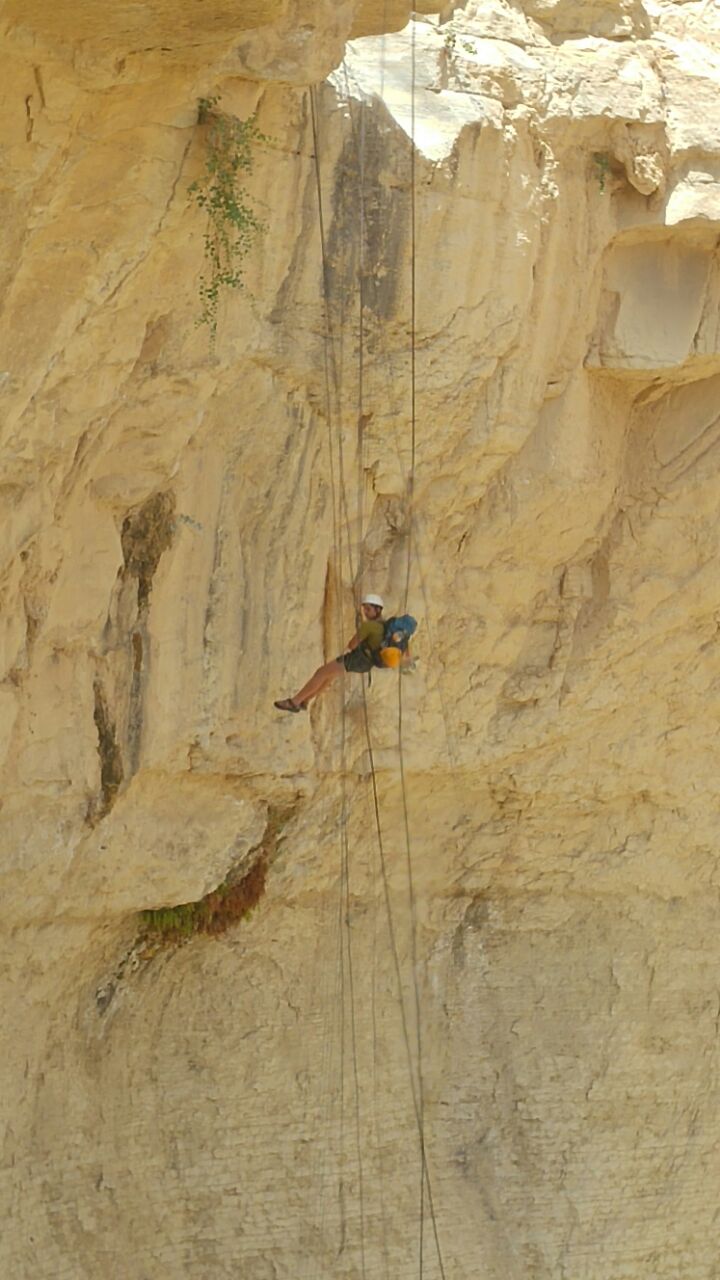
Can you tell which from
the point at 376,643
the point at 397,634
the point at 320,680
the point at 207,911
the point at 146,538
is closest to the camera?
the point at 397,634

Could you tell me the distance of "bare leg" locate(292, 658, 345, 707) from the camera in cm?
1107

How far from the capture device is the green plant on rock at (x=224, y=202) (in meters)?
9.69

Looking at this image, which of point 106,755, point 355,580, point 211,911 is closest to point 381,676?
point 355,580

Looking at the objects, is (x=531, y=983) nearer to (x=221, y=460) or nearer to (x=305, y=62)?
(x=221, y=460)

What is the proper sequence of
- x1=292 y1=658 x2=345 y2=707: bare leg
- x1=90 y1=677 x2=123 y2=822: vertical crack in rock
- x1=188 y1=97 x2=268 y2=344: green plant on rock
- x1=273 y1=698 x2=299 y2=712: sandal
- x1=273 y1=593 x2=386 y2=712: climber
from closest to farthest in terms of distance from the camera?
x1=188 y1=97 x2=268 y2=344: green plant on rock → x1=273 y1=593 x2=386 y2=712: climber → x1=292 y1=658 x2=345 y2=707: bare leg → x1=273 y1=698 x2=299 y2=712: sandal → x1=90 y1=677 x2=123 y2=822: vertical crack in rock

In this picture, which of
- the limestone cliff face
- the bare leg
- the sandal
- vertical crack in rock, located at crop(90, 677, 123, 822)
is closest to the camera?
the limestone cliff face

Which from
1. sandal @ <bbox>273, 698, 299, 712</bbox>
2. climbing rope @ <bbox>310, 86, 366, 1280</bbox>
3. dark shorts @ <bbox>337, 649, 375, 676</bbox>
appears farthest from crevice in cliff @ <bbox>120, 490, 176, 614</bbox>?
dark shorts @ <bbox>337, 649, 375, 676</bbox>

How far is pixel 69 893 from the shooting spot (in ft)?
39.5

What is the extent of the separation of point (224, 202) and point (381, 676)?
378 cm

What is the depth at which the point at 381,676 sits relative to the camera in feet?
42.7

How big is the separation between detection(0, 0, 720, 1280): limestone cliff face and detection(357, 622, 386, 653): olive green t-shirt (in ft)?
4.48

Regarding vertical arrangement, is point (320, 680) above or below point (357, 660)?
below

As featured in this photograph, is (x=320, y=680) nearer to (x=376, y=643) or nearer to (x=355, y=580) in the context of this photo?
(x=376, y=643)

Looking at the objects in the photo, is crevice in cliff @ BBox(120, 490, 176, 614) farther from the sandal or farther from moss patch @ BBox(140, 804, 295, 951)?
moss patch @ BBox(140, 804, 295, 951)
